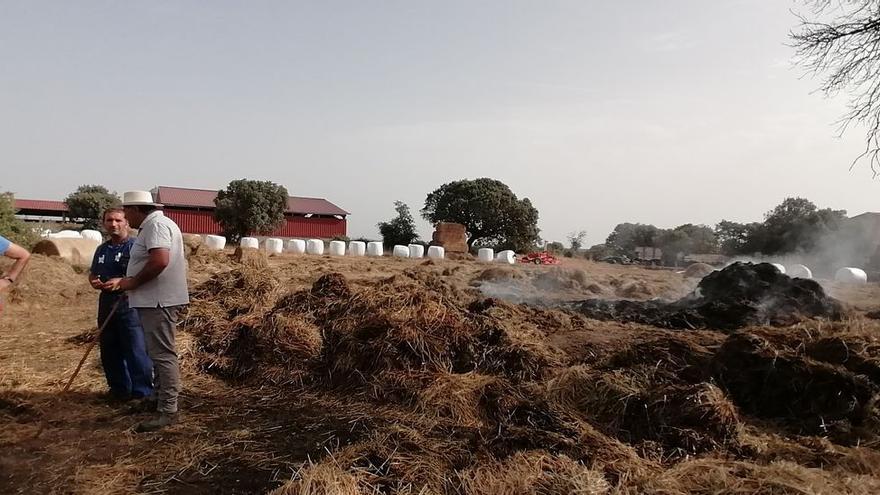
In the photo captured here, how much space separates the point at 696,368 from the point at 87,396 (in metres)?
5.15

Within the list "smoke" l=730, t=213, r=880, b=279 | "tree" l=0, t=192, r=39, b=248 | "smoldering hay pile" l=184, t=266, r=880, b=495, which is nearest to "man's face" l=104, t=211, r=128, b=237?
"smoldering hay pile" l=184, t=266, r=880, b=495

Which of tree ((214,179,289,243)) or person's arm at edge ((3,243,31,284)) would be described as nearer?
person's arm at edge ((3,243,31,284))

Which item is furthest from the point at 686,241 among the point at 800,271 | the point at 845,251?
the point at 800,271

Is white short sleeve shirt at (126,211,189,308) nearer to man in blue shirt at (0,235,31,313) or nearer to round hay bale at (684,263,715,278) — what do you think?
man in blue shirt at (0,235,31,313)

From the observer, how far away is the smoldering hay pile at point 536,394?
2.95m

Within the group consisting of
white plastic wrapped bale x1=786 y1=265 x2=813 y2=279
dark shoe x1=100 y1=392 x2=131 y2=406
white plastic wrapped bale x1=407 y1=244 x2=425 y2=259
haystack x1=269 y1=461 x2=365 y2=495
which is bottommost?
dark shoe x1=100 y1=392 x2=131 y2=406

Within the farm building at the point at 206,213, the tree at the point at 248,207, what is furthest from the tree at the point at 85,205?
the tree at the point at 248,207

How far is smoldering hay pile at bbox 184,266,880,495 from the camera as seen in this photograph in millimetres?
2947

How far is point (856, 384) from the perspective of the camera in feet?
13.6

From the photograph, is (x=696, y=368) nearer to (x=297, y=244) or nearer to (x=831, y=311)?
(x=831, y=311)

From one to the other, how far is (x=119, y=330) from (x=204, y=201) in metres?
41.5

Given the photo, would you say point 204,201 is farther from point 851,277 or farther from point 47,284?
point 851,277

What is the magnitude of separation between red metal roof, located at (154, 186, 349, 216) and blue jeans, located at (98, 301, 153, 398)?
37.3m

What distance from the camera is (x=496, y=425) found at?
3812mm
